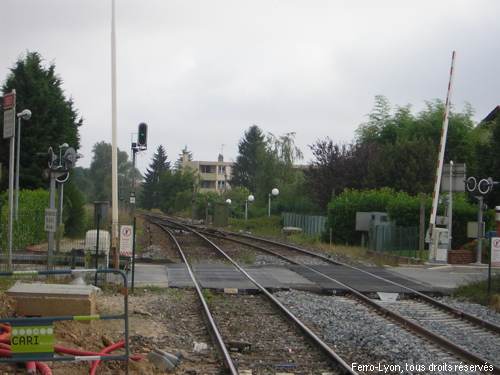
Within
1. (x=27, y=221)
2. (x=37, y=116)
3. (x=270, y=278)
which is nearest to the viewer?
(x=270, y=278)

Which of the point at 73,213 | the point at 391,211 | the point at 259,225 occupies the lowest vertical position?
the point at 259,225

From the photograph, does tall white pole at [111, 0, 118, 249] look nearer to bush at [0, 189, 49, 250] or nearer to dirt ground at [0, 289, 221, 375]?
dirt ground at [0, 289, 221, 375]

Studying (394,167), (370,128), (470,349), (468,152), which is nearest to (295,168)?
(370,128)

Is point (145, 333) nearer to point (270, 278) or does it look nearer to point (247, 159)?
point (270, 278)

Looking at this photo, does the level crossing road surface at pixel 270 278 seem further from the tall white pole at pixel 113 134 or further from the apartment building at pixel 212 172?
the apartment building at pixel 212 172

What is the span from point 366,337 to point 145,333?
3.38 m

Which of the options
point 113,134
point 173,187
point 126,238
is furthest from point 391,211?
point 173,187

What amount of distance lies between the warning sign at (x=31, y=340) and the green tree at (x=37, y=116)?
110 ft

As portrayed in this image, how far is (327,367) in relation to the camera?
9586mm

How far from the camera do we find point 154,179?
131625 mm

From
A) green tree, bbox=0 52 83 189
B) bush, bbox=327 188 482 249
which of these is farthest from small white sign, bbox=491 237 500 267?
green tree, bbox=0 52 83 189

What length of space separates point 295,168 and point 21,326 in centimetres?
7478

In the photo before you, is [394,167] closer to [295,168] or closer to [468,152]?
[468,152]

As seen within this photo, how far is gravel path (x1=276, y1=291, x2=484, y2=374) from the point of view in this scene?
9.99 metres
